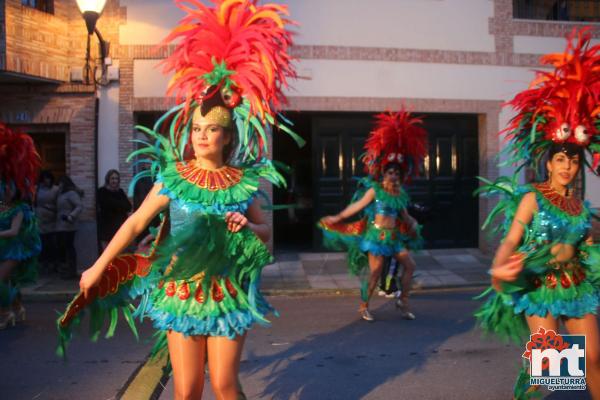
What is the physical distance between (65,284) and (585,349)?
8095 mm

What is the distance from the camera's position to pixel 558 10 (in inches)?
531

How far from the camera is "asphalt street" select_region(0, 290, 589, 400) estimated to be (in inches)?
178

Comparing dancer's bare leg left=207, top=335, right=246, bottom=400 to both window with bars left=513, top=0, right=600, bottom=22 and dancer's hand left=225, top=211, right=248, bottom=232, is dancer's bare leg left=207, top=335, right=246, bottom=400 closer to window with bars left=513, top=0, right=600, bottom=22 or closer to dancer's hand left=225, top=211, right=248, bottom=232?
dancer's hand left=225, top=211, right=248, bottom=232

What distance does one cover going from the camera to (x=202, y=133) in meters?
3.12

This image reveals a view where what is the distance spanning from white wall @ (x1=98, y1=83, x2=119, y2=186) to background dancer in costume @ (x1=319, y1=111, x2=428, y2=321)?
589 cm

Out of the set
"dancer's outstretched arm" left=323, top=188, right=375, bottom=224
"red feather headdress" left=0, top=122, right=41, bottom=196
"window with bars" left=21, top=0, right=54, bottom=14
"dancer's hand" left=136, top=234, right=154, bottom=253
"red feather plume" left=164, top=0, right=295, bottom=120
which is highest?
"window with bars" left=21, top=0, right=54, bottom=14

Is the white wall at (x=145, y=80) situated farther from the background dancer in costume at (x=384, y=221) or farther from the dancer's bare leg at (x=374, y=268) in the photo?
the dancer's bare leg at (x=374, y=268)

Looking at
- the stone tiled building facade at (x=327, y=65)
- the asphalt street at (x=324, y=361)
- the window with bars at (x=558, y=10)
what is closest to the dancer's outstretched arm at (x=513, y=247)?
the asphalt street at (x=324, y=361)

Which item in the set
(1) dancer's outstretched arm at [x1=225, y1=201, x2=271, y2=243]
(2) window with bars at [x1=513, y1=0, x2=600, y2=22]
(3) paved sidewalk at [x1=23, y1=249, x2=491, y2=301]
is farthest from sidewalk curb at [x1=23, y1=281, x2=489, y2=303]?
(2) window with bars at [x1=513, y1=0, x2=600, y2=22]

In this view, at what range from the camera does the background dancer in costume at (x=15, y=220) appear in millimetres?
6141

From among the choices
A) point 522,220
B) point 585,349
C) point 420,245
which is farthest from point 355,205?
point 585,349

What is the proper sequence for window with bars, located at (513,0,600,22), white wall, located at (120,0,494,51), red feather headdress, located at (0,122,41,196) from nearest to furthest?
red feather headdress, located at (0,122,41,196) < white wall, located at (120,0,494,51) < window with bars, located at (513,0,600,22)

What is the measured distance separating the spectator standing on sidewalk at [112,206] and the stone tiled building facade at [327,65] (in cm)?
183

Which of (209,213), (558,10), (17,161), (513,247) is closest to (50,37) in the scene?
(17,161)
